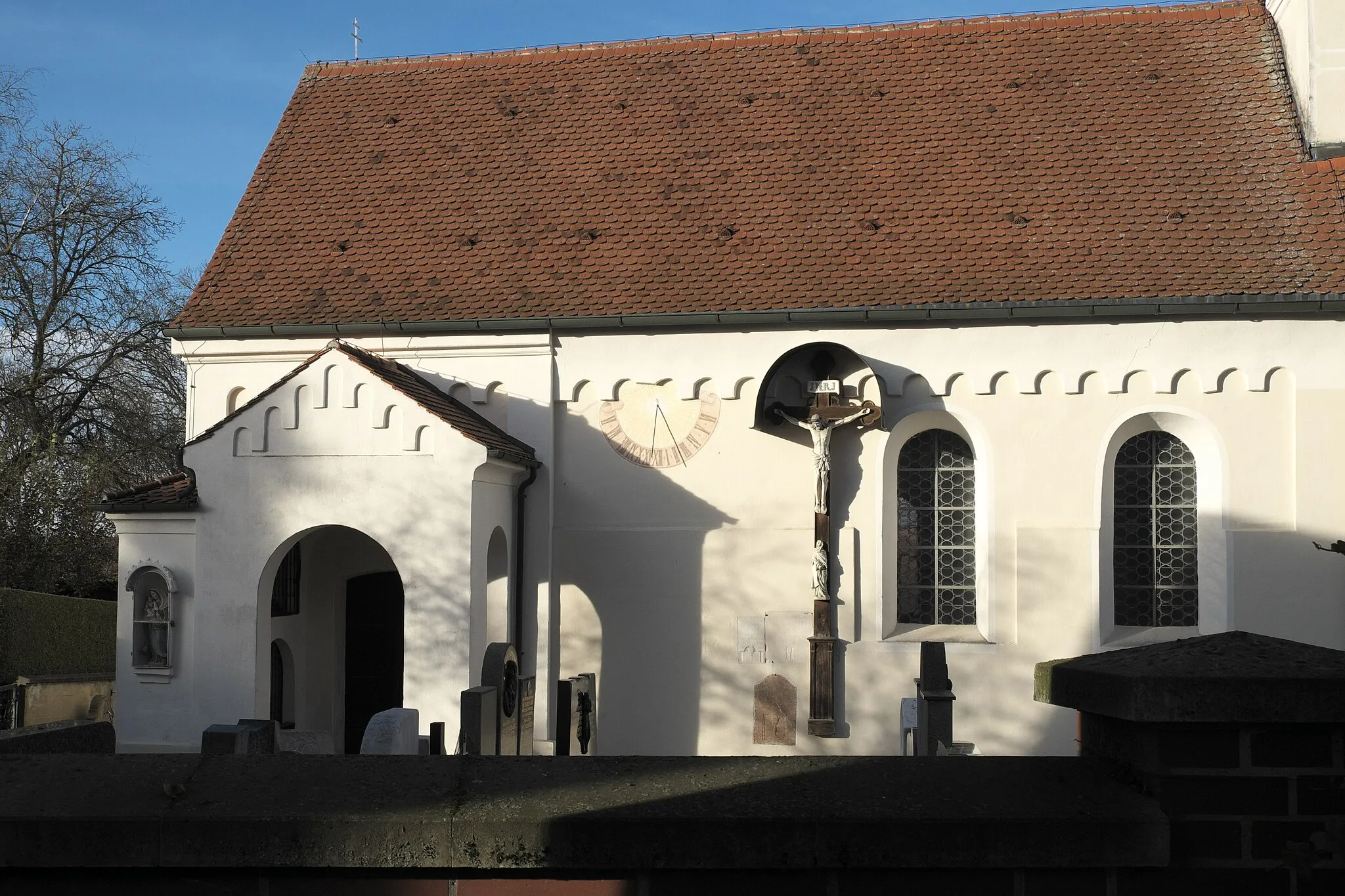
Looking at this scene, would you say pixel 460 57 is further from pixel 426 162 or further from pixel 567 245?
pixel 567 245

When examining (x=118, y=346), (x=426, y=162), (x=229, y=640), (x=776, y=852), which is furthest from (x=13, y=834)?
(x=118, y=346)

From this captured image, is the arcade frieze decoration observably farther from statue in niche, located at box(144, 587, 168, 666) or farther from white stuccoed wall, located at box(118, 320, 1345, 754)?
white stuccoed wall, located at box(118, 320, 1345, 754)

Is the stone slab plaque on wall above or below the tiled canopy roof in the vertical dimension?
below

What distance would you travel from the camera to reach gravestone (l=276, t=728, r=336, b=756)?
827cm

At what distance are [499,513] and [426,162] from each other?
5.20 meters

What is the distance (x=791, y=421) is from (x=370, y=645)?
557 cm

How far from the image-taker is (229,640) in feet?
38.6

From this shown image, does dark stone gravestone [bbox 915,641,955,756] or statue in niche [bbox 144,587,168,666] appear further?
statue in niche [bbox 144,587,168,666]

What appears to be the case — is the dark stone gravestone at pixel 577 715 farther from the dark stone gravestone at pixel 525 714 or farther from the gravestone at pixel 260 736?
the gravestone at pixel 260 736

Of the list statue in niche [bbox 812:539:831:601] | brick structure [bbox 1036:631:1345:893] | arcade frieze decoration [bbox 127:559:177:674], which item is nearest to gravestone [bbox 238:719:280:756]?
brick structure [bbox 1036:631:1345:893]

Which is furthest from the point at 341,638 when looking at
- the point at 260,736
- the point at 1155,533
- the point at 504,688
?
the point at 260,736

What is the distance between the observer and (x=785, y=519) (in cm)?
1278

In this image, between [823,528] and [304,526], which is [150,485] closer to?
[304,526]

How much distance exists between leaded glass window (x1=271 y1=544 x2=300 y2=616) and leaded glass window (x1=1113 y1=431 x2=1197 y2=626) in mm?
8513
